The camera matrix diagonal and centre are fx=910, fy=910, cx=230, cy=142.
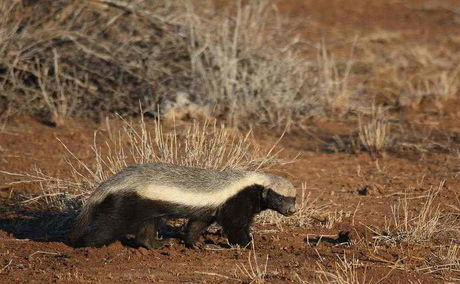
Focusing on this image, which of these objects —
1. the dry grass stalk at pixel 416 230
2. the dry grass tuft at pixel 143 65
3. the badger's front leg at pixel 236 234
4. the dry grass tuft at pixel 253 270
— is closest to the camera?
the dry grass tuft at pixel 253 270

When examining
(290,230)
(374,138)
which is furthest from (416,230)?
(374,138)

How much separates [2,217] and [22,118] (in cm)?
356

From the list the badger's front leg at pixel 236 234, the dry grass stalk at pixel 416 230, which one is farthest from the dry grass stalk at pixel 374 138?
the badger's front leg at pixel 236 234

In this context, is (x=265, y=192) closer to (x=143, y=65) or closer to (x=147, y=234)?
(x=147, y=234)

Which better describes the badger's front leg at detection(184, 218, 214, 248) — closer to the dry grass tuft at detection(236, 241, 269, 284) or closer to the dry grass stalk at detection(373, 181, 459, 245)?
the dry grass tuft at detection(236, 241, 269, 284)

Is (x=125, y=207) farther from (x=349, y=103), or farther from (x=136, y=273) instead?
(x=349, y=103)

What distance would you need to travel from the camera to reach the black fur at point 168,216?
6.15 m

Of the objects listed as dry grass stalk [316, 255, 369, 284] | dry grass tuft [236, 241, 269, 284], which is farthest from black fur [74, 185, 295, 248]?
dry grass stalk [316, 255, 369, 284]

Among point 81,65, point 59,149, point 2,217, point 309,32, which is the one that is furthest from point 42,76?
point 309,32

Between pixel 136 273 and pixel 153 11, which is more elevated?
pixel 153 11

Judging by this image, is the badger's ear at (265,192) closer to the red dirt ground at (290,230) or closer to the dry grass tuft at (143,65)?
the red dirt ground at (290,230)

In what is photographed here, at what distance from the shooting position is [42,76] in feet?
34.6

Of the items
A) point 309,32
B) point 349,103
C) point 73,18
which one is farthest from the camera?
point 309,32

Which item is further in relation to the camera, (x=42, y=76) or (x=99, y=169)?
(x=42, y=76)
